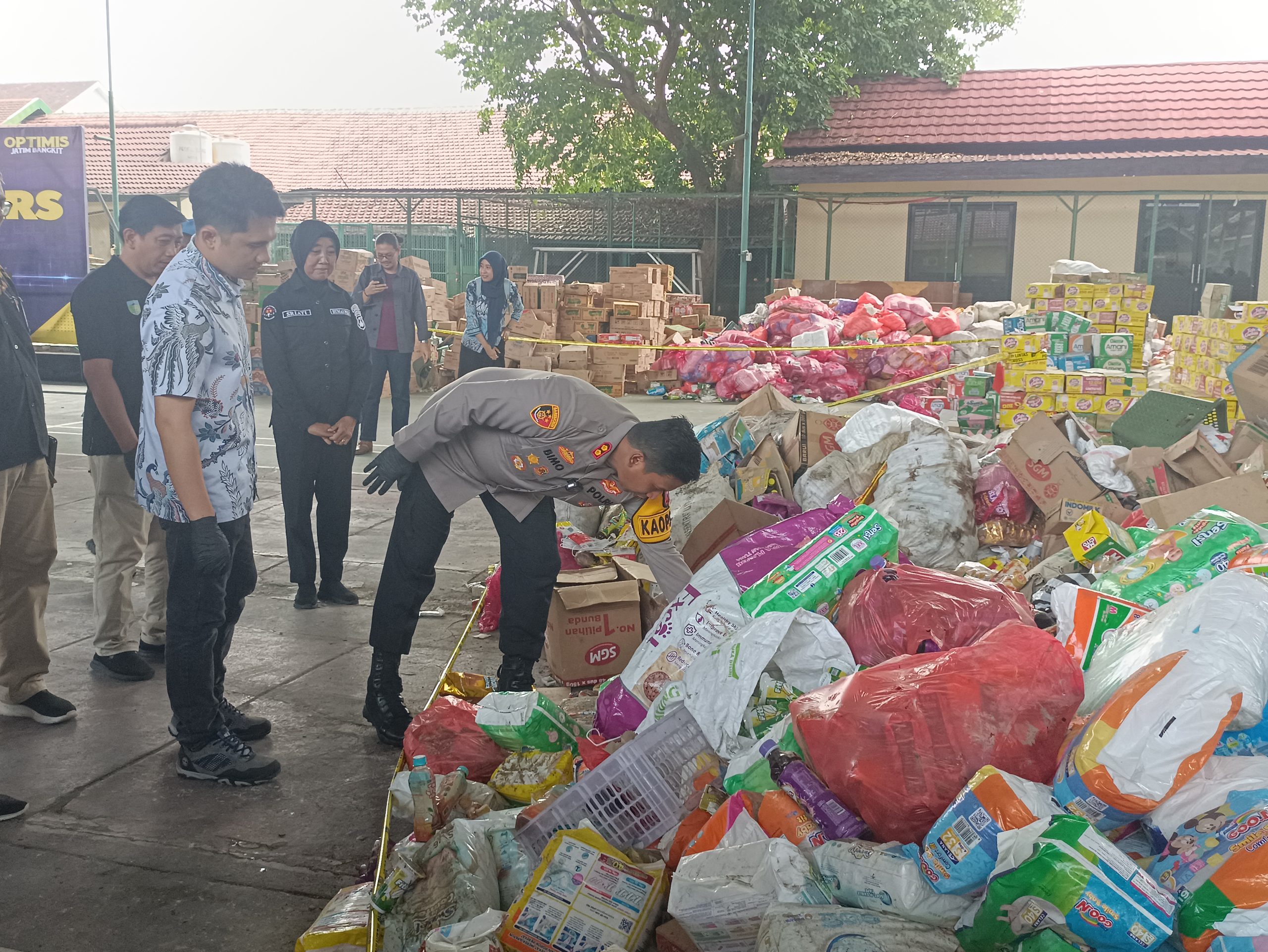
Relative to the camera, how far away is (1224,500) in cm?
407

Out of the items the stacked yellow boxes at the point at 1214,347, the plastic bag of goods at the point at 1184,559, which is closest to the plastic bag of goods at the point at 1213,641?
the plastic bag of goods at the point at 1184,559

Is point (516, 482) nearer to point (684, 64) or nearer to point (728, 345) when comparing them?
point (728, 345)

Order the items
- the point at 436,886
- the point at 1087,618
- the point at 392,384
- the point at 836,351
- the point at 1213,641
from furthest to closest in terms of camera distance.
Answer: the point at 836,351
the point at 392,384
the point at 1087,618
the point at 436,886
the point at 1213,641

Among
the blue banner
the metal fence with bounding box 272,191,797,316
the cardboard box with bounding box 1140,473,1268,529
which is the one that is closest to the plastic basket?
the cardboard box with bounding box 1140,473,1268,529

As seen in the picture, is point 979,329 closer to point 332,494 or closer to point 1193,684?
point 332,494

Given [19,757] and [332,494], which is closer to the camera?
[19,757]

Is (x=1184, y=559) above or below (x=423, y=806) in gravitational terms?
above

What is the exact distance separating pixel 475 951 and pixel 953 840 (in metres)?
0.98

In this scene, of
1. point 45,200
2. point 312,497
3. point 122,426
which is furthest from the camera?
point 45,200

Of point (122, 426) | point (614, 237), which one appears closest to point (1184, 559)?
point (122, 426)

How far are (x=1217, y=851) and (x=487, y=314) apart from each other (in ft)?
27.1

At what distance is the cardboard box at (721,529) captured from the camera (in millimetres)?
4359

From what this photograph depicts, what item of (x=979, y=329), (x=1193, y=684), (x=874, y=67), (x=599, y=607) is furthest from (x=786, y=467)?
(x=874, y=67)

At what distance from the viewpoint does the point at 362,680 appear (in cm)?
416
